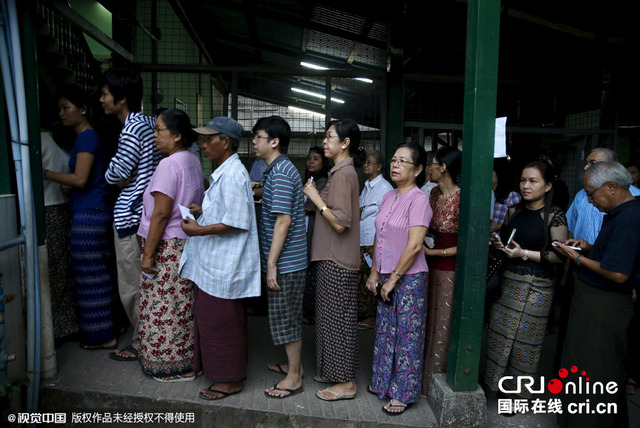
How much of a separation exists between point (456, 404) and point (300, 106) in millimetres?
7953

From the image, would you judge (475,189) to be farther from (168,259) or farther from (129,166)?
(129,166)

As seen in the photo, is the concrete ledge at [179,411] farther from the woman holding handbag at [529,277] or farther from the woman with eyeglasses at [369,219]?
the woman with eyeglasses at [369,219]

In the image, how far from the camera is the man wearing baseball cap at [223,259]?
9.02 ft

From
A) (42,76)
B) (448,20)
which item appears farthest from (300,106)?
(42,76)

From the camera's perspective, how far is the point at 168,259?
2.99 m

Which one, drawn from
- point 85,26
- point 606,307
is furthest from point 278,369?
point 85,26

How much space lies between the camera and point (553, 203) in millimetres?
3078

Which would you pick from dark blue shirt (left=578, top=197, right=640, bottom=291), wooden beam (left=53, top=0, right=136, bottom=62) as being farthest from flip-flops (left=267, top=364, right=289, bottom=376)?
wooden beam (left=53, top=0, right=136, bottom=62)

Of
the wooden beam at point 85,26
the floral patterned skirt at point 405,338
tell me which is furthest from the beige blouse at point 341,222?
the wooden beam at point 85,26

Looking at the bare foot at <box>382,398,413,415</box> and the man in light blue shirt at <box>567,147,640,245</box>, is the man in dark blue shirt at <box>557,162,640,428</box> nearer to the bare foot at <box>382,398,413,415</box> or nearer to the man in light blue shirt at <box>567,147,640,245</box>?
the man in light blue shirt at <box>567,147,640,245</box>

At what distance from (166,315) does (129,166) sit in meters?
1.08

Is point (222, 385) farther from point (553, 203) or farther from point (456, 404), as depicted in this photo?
point (553, 203)

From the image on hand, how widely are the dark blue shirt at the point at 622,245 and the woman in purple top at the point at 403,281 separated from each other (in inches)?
39.1

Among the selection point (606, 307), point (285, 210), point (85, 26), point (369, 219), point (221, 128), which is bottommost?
point (606, 307)
